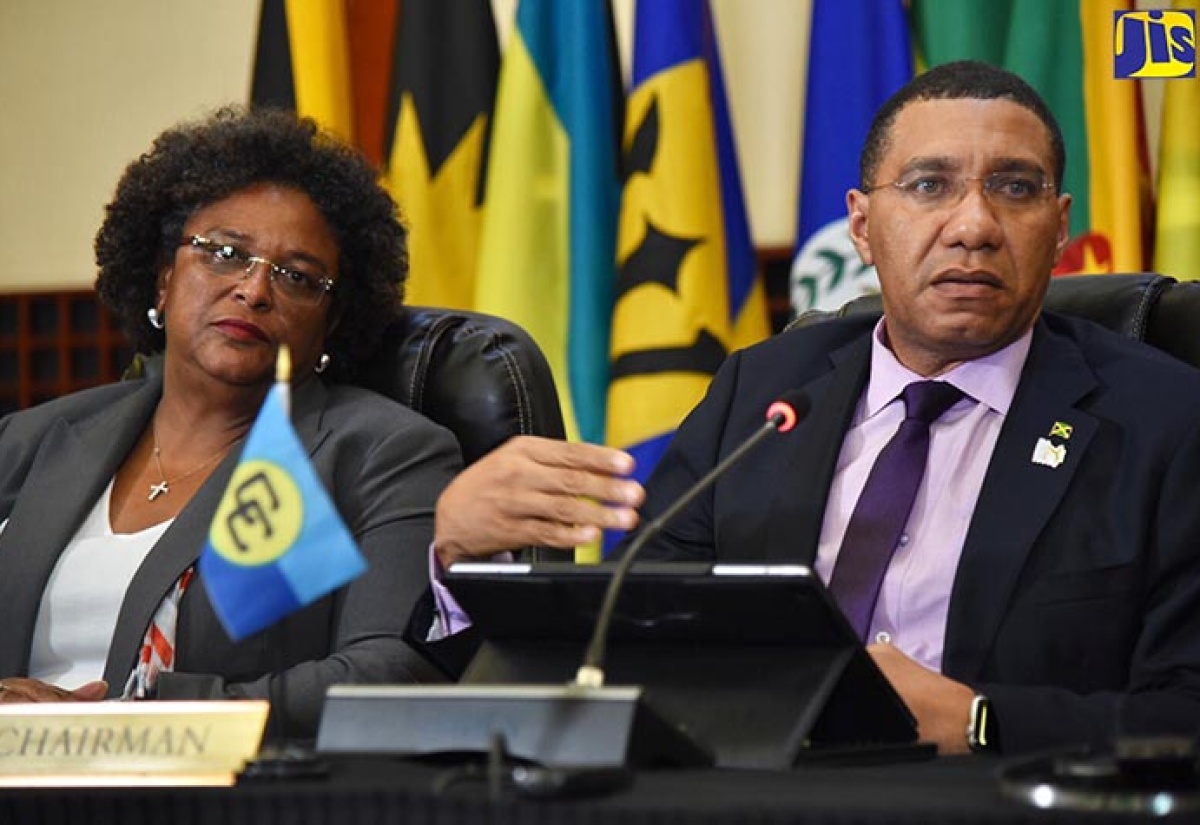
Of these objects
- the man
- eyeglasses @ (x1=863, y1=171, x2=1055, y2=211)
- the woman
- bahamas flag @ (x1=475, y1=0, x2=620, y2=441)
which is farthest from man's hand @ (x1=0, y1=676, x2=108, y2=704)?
bahamas flag @ (x1=475, y1=0, x2=620, y2=441)

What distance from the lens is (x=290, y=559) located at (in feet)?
4.48

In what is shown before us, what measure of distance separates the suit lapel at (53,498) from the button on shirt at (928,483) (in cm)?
107

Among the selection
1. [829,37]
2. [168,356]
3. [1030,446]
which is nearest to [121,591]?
[168,356]

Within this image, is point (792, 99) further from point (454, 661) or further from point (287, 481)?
point (287, 481)

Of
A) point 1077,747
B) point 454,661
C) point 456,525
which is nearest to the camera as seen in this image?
point 1077,747

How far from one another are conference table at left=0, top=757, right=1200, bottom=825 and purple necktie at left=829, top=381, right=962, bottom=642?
749mm

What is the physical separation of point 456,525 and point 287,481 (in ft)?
2.00

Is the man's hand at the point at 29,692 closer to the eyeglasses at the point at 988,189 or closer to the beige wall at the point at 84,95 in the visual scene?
the eyeglasses at the point at 988,189

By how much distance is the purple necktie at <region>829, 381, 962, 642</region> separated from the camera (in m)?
2.15

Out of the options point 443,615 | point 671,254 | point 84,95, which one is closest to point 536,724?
point 443,615

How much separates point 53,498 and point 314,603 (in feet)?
1.60

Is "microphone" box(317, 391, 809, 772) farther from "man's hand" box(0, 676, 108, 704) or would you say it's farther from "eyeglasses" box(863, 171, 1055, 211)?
"eyeglasses" box(863, 171, 1055, 211)

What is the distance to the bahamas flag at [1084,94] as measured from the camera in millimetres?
3447

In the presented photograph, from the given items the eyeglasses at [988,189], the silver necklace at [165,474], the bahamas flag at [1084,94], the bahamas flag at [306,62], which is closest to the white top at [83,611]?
the silver necklace at [165,474]
